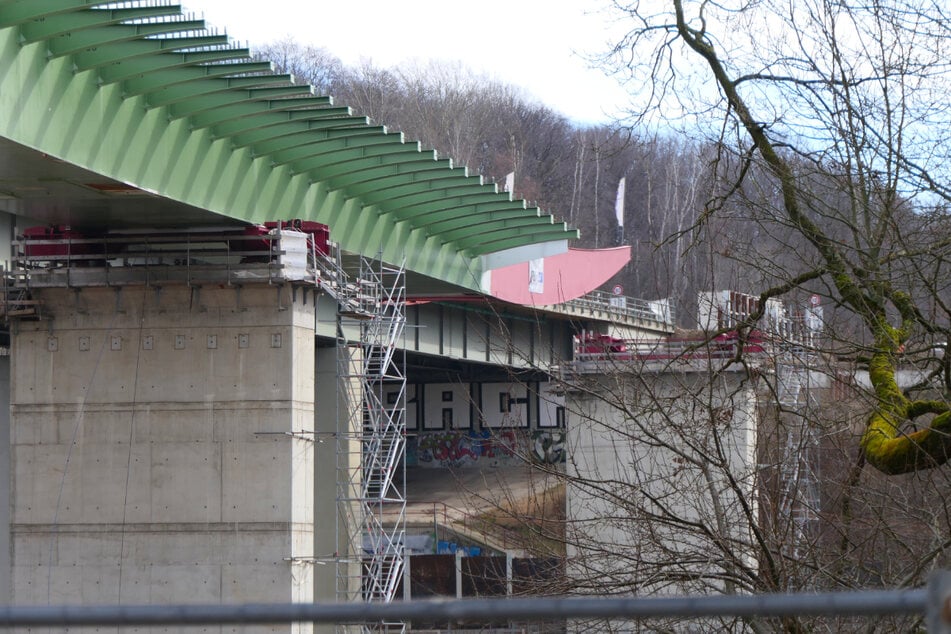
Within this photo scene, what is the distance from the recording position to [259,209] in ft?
82.3

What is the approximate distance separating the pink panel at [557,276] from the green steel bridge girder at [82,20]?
22.8 meters

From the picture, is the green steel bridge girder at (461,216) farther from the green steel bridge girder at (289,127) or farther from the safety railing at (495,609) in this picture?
the safety railing at (495,609)

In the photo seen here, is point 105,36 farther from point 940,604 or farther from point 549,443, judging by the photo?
point 549,443

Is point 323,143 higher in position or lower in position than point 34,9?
higher

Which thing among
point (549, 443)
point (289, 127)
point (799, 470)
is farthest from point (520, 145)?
point (799, 470)

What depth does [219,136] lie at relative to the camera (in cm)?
2247

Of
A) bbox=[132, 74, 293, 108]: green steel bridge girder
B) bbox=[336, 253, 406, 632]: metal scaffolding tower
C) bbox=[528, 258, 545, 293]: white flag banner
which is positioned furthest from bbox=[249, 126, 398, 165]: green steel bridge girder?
bbox=[528, 258, 545, 293]: white flag banner

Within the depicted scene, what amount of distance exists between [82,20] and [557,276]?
32.3 metres

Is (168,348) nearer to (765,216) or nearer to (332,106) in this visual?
(332,106)

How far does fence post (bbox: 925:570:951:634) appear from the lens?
249cm

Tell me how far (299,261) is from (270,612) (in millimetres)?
23825

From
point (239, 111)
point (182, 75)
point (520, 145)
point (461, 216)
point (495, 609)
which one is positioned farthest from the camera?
point (520, 145)

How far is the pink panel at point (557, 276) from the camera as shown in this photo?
42.8 meters

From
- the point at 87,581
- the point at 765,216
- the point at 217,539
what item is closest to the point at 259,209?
the point at 217,539
